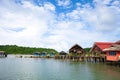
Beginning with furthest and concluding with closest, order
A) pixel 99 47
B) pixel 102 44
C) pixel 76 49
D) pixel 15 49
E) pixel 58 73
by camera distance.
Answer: pixel 15 49 < pixel 76 49 < pixel 102 44 < pixel 99 47 < pixel 58 73

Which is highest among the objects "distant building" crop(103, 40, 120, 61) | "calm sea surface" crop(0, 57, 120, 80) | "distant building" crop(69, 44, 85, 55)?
"distant building" crop(69, 44, 85, 55)

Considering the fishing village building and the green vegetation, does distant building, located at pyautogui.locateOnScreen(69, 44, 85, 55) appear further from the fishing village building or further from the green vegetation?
the green vegetation

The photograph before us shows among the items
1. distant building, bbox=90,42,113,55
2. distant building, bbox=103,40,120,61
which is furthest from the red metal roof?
distant building, bbox=103,40,120,61

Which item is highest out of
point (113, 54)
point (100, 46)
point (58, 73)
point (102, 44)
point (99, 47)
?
point (102, 44)

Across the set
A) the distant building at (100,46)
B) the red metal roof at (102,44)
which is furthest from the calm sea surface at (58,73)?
Answer: the red metal roof at (102,44)

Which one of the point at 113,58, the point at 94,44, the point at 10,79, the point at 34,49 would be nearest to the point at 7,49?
the point at 34,49

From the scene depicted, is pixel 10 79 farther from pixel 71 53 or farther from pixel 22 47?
pixel 22 47

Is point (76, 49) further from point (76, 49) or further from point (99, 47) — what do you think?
point (99, 47)

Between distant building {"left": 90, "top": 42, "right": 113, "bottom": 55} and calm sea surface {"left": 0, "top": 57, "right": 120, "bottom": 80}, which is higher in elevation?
distant building {"left": 90, "top": 42, "right": 113, "bottom": 55}

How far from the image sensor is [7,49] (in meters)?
142

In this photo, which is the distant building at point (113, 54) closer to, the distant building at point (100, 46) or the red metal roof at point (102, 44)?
the distant building at point (100, 46)

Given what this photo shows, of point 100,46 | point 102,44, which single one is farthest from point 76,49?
point 100,46

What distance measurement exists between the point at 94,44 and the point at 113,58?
653 inches

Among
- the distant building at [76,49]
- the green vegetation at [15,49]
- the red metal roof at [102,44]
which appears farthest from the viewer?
the green vegetation at [15,49]
